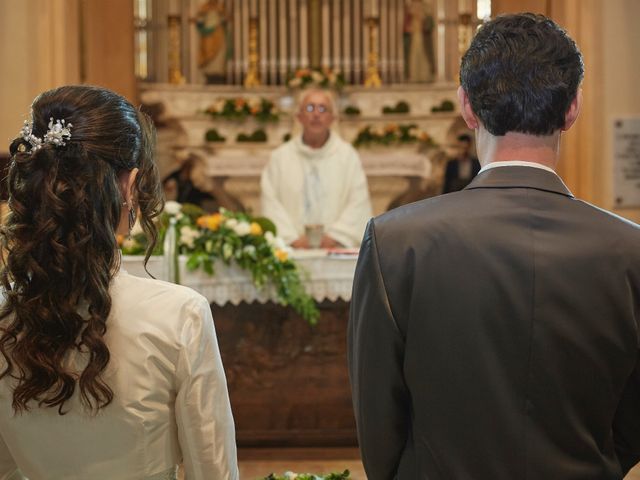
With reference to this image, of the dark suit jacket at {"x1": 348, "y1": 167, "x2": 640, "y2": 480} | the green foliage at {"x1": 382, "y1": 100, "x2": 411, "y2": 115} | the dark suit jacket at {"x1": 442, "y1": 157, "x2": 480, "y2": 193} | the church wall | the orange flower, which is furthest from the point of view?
the green foliage at {"x1": 382, "y1": 100, "x2": 411, "y2": 115}

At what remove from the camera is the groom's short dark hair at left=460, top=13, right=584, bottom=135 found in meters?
1.72

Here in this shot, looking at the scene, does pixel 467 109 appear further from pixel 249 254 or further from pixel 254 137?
pixel 254 137

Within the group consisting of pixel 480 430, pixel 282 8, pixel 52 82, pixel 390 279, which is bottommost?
pixel 480 430

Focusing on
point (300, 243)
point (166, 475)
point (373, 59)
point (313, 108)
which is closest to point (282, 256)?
point (300, 243)

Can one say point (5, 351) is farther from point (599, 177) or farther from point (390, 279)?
point (599, 177)

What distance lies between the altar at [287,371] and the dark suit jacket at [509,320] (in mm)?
3807

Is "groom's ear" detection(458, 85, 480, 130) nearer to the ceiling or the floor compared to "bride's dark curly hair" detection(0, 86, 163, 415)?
nearer to the ceiling

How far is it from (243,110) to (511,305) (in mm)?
9318

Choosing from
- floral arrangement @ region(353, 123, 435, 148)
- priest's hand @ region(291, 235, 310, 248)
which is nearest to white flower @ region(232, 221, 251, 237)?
priest's hand @ region(291, 235, 310, 248)

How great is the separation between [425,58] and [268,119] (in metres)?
2.18

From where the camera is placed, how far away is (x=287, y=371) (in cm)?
559

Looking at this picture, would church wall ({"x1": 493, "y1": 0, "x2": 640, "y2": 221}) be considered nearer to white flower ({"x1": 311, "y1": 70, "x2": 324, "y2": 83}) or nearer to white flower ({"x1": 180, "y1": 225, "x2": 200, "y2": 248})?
white flower ({"x1": 311, "y1": 70, "x2": 324, "y2": 83})

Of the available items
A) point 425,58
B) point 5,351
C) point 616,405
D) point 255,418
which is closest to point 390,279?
point 616,405

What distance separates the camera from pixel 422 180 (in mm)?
11062
